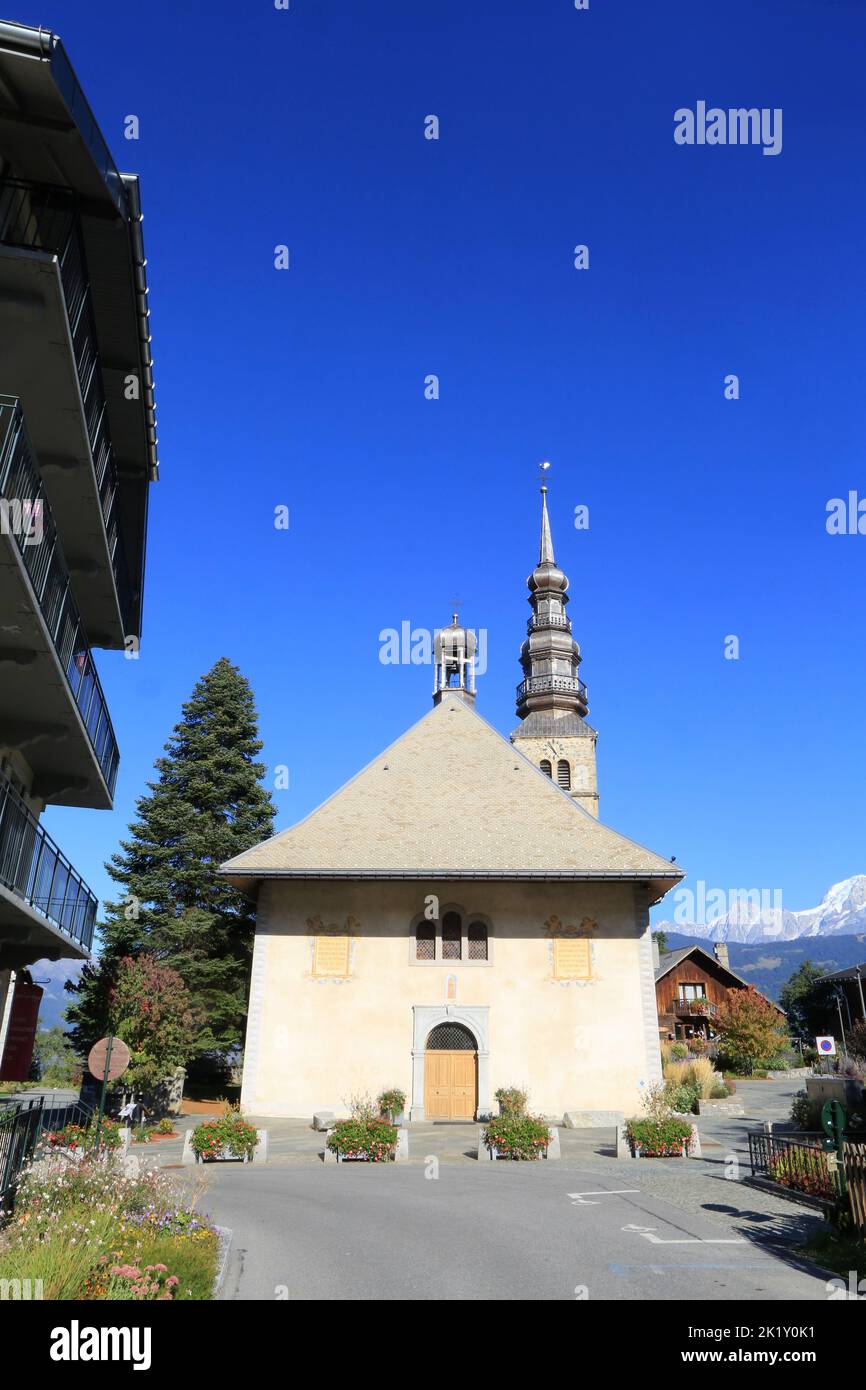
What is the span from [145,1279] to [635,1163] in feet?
44.8

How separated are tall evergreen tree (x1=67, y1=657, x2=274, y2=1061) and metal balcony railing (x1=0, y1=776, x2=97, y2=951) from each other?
43.2ft

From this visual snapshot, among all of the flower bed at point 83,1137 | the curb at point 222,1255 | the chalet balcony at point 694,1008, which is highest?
the chalet balcony at point 694,1008

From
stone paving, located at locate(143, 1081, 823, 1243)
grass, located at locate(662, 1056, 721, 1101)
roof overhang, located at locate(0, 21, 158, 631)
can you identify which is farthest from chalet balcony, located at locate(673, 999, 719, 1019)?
roof overhang, located at locate(0, 21, 158, 631)

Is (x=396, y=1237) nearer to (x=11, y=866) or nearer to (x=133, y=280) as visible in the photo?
(x=11, y=866)

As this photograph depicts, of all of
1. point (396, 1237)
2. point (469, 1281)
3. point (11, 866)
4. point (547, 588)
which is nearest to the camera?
point (469, 1281)

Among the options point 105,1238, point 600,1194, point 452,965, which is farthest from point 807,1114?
point 105,1238

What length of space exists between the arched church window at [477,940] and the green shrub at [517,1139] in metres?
8.46

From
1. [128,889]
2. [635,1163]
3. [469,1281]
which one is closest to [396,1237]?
[469,1281]

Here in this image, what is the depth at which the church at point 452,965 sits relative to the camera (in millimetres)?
26000

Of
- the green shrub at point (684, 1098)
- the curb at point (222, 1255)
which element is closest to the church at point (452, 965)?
the green shrub at point (684, 1098)

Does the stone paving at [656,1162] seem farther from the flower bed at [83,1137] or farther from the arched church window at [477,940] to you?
the arched church window at [477,940]

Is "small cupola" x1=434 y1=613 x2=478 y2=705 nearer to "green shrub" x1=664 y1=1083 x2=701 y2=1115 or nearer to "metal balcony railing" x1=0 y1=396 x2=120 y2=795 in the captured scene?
"green shrub" x1=664 y1=1083 x2=701 y2=1115

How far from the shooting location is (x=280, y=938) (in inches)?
1073

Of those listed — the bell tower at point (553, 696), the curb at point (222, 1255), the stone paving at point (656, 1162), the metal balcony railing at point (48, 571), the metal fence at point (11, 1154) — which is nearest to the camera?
the curb at point (222, 1255)
